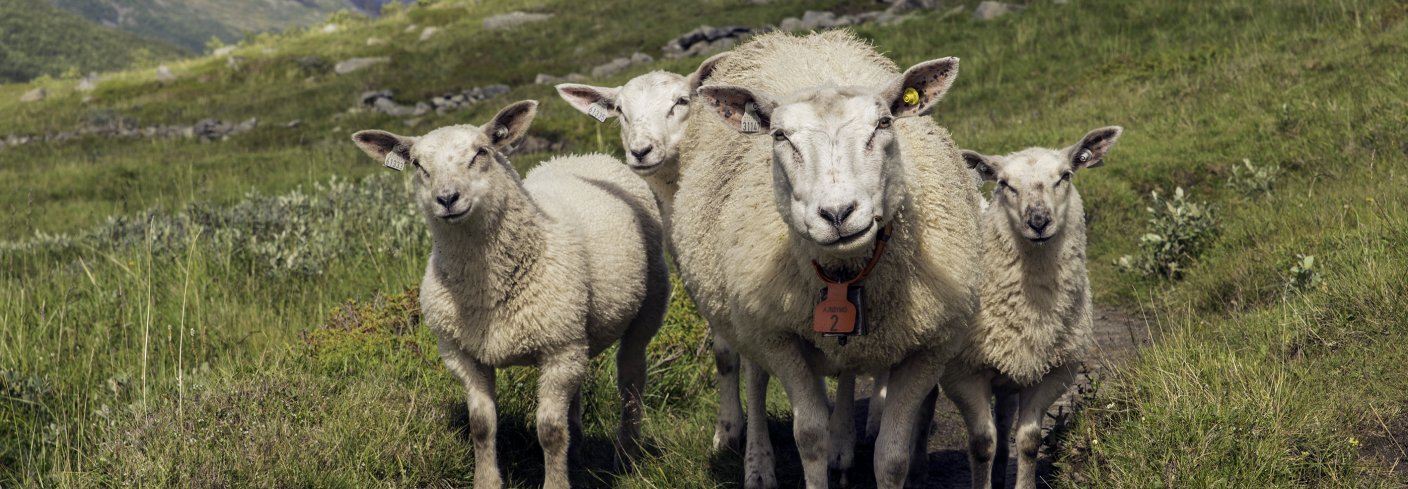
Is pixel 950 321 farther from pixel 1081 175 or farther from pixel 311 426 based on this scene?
pixel 1081 175

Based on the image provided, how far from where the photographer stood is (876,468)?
4.57 meters

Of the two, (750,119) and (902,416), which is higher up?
(750,119)

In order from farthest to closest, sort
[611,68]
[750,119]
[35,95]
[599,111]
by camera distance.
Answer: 1. [35,95]
2. [611,68]
3. [599,111]
4. [750,119]

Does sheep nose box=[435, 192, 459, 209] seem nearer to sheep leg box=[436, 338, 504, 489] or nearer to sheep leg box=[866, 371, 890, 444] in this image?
sheep leg box=[436, 338, 504, 489]

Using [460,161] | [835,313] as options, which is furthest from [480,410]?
[835,313]

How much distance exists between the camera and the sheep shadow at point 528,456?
19.1 feet

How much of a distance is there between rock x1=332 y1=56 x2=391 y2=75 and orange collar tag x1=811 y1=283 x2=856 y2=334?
3533cm

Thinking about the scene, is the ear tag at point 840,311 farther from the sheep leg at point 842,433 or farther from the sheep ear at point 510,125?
the sheep ear at point 510,125

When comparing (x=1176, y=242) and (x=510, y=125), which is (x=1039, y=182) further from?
(x=1176, y=242)

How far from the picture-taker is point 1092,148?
5.52m

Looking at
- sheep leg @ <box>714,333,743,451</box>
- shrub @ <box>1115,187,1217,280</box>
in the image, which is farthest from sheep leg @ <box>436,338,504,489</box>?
shrub @ <box>1115,187,1217,280</box>

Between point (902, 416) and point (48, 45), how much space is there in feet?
471

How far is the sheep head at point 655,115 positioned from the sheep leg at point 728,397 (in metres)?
1.04

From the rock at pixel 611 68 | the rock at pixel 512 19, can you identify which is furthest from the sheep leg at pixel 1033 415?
the rock at pixel 512 19
